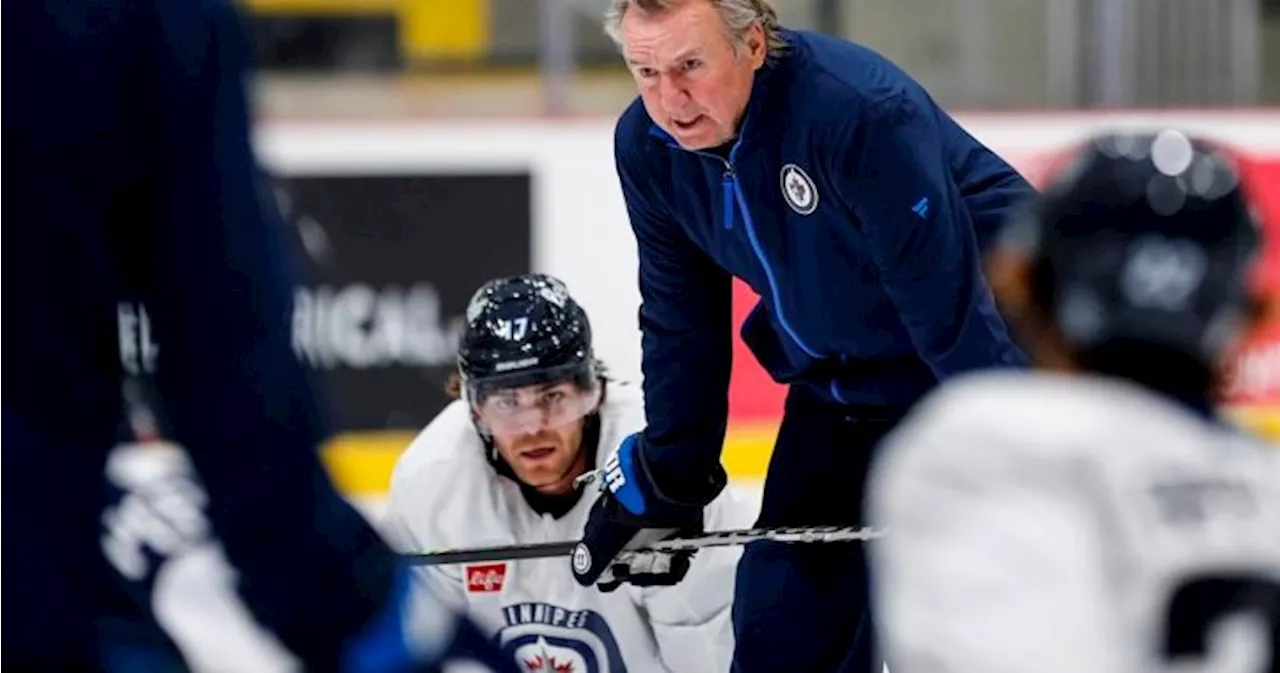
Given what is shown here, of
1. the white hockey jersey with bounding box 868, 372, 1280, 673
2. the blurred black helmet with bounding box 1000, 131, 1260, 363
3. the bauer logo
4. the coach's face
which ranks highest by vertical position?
the blurred black helmet with bounding box 1000, 131, 1260, 363

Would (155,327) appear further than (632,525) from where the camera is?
No

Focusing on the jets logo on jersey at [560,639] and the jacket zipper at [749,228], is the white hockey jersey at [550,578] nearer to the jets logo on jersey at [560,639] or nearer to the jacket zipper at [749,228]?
the jets logo on jersey at [560,639]

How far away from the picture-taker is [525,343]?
2.87 metres

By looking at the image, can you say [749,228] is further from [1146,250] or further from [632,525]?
[1146,250]

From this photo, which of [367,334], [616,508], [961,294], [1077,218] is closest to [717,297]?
[616,508]

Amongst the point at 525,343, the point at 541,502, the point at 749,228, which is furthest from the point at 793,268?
the point at 541,502

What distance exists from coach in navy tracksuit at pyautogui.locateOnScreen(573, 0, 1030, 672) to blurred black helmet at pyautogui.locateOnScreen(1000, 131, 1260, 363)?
1.10 m

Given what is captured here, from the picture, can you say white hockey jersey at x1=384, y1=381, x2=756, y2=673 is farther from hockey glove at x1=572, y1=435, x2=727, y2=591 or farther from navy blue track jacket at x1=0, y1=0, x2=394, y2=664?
navy blue track jacket at x1=0, y1=0, x2=394, y2=664

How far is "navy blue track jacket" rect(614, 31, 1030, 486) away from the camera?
2.31 metres

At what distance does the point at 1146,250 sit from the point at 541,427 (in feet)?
5.83

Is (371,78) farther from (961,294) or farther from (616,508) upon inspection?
(961,294)

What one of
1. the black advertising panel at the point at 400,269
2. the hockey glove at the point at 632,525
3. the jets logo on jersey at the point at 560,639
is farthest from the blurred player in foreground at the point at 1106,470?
the black advertising panel at the point at 400,269

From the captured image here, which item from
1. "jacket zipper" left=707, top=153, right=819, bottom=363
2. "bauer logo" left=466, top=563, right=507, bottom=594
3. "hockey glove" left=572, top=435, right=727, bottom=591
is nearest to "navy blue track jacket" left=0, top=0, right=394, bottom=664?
"jacket zipper" left=707, top=153, right=819, bottom=363

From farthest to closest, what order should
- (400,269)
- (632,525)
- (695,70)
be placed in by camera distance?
(400,269), (632,525), (695,70)
